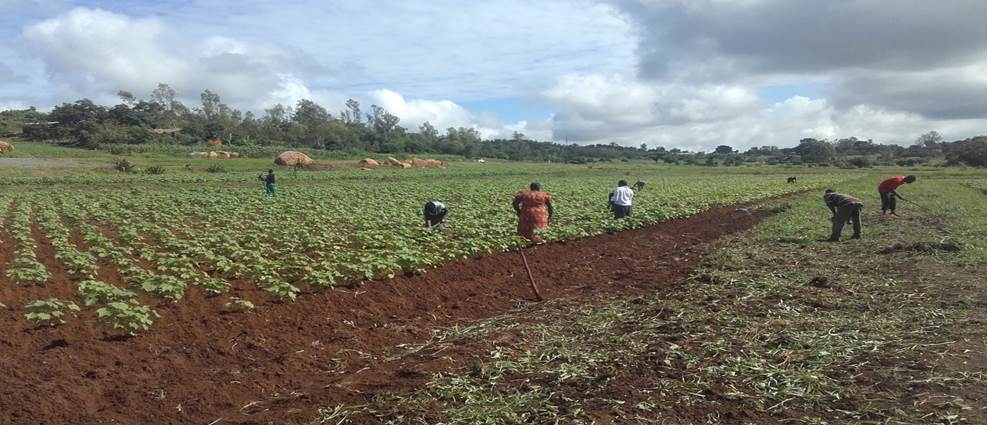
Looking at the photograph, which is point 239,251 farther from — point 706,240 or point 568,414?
point 706,240

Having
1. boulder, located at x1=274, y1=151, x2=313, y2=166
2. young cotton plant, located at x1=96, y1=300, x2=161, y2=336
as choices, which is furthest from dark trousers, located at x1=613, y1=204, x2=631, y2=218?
boulder, located at x1=274, y1=151, x2=313, y2=166

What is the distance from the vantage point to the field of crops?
8430mm

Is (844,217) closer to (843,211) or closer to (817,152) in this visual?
(843,211)

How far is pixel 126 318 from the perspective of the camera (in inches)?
284

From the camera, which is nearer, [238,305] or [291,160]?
[238,305]

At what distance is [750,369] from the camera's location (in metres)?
5.39

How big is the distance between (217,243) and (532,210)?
23.3 feet

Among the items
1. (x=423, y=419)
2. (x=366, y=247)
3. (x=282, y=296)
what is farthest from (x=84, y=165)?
(x=423, y=419)

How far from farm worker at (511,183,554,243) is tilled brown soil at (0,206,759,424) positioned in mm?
1697

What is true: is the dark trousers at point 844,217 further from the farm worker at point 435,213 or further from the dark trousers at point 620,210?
the farm worker at point 435,213

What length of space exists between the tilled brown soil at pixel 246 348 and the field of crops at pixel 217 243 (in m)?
0.29

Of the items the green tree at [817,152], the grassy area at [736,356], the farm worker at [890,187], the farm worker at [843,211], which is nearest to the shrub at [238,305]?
the grassy area at [736,356]

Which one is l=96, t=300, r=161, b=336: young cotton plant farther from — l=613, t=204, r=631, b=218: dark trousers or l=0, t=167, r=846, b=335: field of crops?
l=613, t=204, r=631, b=218: dark trousers

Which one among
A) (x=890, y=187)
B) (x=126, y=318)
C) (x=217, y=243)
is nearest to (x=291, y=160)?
(x=217, y=243)
